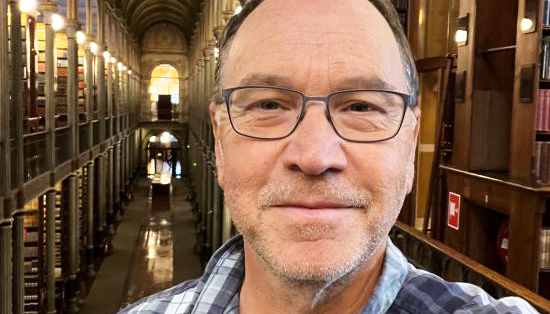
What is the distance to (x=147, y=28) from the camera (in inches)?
1528

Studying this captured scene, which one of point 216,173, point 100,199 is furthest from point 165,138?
point 216,173

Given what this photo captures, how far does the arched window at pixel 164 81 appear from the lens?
129 feet

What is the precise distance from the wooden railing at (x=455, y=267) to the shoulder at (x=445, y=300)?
7.87 feet

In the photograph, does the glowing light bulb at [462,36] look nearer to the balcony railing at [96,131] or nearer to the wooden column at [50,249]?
the wooden column at [50,249]

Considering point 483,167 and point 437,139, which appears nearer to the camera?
point 483,167

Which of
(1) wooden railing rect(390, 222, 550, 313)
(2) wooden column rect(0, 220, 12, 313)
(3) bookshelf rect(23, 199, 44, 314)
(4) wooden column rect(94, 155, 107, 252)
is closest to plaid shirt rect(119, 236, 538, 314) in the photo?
(1) wooden railing rect(390, 222, 550, 313)

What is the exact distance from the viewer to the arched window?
129 feet

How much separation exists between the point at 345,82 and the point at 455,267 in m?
4.24

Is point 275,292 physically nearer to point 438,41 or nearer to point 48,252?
point 438,41

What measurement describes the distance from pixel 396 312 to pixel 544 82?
5.10m

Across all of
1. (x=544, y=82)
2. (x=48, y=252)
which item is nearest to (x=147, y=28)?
(x=48, y=252)

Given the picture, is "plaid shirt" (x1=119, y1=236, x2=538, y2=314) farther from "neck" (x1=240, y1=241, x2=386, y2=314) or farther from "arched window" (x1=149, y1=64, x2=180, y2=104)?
"arched window" (x1=149, y1=64, x2=180, y2=104)

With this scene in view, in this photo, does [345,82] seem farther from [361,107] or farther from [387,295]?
[387,295]

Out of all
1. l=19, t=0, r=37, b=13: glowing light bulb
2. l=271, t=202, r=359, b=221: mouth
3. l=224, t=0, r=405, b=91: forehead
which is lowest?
l=271, t=202, r=359, b=221: mouth
